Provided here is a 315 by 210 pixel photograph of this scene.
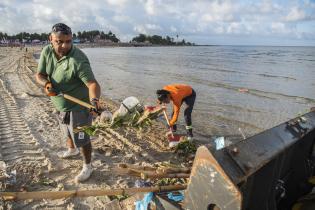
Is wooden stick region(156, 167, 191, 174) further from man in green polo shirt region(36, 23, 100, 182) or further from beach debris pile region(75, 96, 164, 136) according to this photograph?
man in green polo shirt region(36, 23, 100, 182)

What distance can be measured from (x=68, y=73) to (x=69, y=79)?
88 mm

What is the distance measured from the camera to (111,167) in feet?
17.2

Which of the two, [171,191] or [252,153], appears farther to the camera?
[171,191]

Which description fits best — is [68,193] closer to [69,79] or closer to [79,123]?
[79,123]

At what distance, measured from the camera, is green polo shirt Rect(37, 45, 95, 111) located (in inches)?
168

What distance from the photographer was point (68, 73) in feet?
14.4

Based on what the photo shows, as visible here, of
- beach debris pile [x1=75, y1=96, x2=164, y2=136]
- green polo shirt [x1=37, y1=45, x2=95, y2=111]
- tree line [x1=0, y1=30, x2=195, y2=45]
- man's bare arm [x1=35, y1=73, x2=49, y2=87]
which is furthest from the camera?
tree line [x1=0, y1=30, x2=195, y2=45]

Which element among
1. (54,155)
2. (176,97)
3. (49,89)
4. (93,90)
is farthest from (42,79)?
(176,97)

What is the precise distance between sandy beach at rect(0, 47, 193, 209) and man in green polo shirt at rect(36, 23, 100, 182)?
40cm

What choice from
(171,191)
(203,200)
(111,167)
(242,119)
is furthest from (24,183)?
(242,119)

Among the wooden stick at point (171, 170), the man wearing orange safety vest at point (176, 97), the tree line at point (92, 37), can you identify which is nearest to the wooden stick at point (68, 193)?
the wooden stick at point (171, 170)

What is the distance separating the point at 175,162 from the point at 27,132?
3.08m

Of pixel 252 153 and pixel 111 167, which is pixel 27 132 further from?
pixel 252 153

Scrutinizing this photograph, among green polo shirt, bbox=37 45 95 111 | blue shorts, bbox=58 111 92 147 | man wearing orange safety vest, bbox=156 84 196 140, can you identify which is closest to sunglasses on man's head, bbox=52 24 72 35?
green polo shirt, bbox=37 45 95 111
